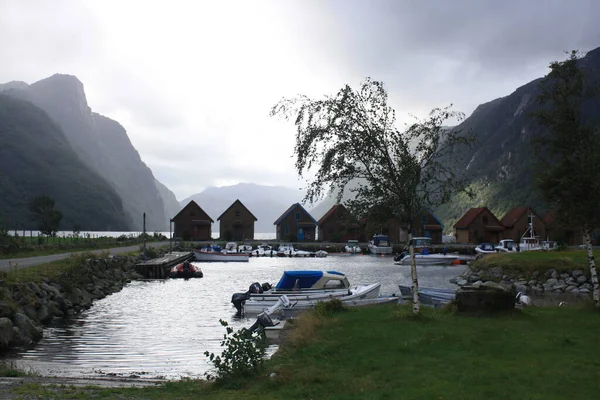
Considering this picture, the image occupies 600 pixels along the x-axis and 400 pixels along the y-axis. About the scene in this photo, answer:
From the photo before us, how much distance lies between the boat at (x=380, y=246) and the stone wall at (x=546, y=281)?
227 ft

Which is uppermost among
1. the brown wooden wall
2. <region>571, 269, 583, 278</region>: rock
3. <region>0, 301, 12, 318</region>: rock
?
the brown wooden wall

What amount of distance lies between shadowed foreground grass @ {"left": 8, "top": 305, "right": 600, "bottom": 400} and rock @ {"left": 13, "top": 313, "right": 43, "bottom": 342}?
13.3 meters

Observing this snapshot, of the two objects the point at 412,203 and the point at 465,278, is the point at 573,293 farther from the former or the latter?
the point at 412,203

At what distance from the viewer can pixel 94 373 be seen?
18.9 meters

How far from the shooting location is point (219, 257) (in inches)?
4107

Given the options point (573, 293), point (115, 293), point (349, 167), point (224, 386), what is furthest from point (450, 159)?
point (115, 293)

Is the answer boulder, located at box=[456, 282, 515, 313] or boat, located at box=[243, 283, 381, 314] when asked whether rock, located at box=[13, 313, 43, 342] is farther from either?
boulder, located at box=[456, 282, 515, 313]

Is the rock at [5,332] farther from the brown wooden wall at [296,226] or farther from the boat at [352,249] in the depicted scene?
the brown wooden wall at [296,226]

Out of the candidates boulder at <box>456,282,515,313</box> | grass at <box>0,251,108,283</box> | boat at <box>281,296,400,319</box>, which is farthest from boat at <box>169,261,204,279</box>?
boulder at <box>456,282,515,313</box>

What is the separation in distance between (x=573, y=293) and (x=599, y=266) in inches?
132

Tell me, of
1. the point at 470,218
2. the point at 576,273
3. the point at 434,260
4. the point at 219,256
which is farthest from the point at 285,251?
the point at 576,273

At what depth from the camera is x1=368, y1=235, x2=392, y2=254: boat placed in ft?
413

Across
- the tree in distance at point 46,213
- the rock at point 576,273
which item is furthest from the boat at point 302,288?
the tree in distance at point 46,213

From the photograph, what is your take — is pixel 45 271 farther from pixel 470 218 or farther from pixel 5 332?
pixel 470 218
